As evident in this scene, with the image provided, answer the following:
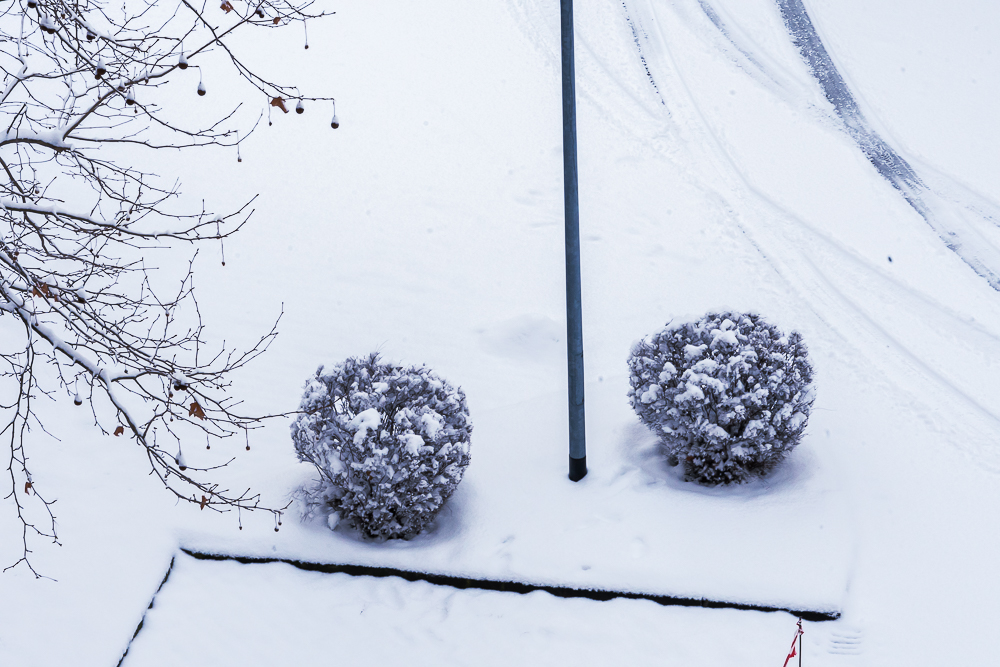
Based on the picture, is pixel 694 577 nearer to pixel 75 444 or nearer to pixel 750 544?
pixel 750 544

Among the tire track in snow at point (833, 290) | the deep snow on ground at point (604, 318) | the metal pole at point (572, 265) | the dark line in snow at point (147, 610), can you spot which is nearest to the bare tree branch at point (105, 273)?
the deep snow on ground at point (604, 318)

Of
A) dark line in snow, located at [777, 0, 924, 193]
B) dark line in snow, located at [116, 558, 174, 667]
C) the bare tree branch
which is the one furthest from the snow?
dark line in snow, located at [777, 0, 924, 193]

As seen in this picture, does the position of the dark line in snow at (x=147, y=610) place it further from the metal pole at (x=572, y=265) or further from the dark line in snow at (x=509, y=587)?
the metal pole at (x=572, y=265)

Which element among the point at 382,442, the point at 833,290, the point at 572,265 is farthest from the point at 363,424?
the point at 833,290

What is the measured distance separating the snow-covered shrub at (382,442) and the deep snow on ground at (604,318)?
0.36 m

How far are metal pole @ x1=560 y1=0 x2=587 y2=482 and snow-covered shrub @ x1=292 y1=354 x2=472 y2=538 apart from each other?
901mm

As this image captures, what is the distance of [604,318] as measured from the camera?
1079 cm

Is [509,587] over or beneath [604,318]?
beneath

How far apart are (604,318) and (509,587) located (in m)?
4.74

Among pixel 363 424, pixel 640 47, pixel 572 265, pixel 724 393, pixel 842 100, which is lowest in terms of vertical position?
pixel 363 424

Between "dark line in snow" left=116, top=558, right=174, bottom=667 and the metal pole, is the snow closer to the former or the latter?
the metal pole

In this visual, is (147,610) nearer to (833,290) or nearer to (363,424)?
(363,424)

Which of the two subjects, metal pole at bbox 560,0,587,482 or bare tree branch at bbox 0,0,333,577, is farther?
metal pole at bbox 560,0,587,482

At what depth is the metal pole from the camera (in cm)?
658
